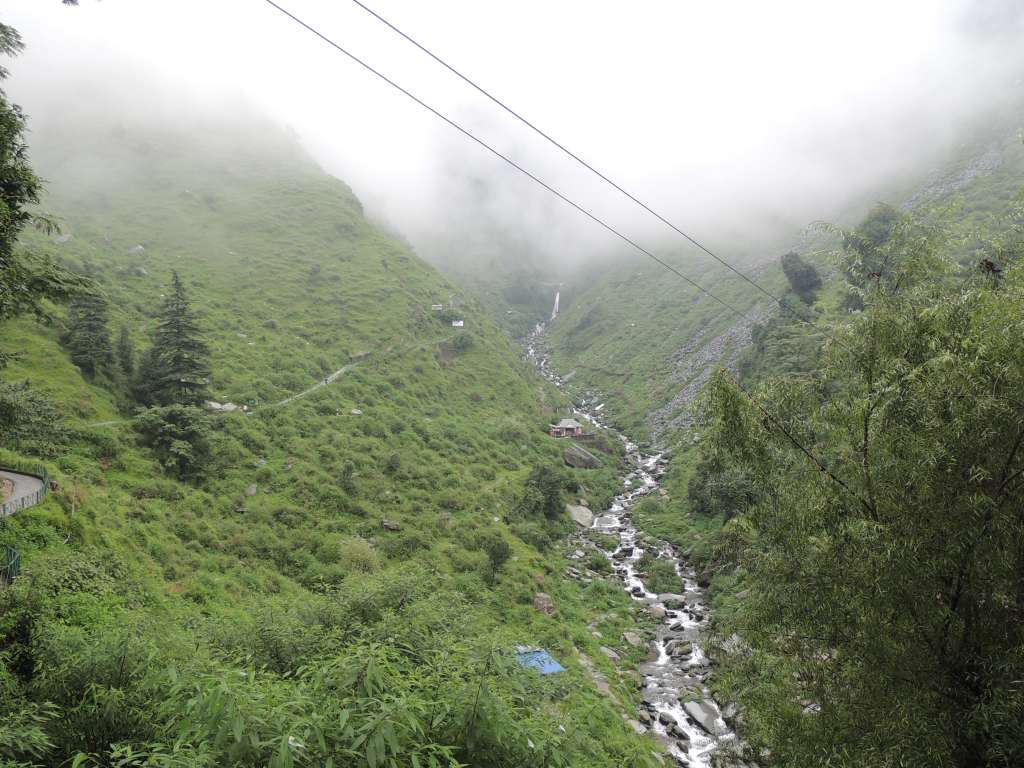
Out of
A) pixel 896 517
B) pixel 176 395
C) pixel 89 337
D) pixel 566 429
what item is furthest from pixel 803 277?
pixel 89 337

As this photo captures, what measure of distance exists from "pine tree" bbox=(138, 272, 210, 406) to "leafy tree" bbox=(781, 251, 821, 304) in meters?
69.1

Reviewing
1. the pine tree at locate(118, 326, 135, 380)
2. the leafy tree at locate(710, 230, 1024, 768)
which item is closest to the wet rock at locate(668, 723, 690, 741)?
the leafy tree at locate(710, 230, 1024, 768)

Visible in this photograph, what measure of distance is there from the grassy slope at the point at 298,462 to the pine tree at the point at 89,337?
2.52 ft

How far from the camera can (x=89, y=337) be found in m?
28.0

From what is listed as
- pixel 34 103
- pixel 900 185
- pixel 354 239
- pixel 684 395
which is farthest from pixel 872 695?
pixel 34 103

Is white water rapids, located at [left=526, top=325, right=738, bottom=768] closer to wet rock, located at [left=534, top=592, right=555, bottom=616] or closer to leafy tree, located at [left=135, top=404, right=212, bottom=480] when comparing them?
wet rock, located at [left=534, top=592, right=555, bottom=616]

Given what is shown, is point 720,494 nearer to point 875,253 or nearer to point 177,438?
point 875,253

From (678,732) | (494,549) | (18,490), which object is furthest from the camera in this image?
(494,549)

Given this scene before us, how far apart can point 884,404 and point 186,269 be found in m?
65.8

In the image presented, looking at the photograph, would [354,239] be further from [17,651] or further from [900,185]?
[900,185]

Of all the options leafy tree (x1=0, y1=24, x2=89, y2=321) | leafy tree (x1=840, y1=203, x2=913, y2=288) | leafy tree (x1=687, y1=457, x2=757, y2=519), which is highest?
leafy tree (x1=840, y1=203, x2=913, y2=288)

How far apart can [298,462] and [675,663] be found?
77.1ft

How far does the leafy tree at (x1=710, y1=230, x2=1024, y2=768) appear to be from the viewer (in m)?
7.72

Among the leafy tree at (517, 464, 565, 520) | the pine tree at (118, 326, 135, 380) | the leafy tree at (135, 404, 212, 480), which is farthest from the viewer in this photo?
the leafy tree at (517, 464, 565, 520)
